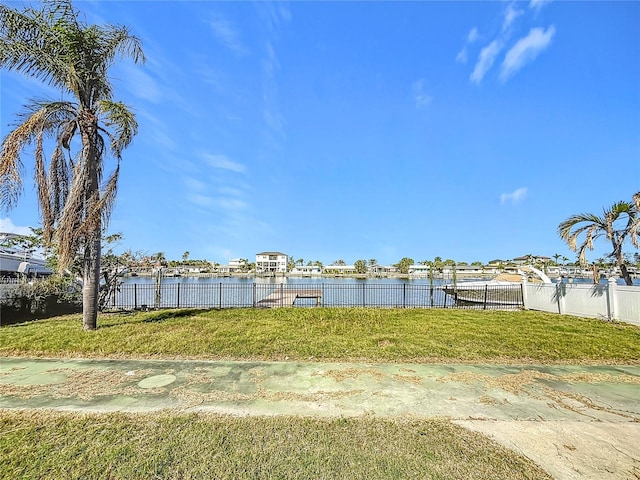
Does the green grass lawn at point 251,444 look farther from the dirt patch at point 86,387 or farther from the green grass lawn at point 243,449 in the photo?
the dirt patch at point 86,387

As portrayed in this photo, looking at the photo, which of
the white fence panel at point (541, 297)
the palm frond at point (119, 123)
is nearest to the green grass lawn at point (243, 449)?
the palm frond at point (119, 123)

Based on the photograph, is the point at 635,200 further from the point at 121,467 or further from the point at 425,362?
the point at 121,467

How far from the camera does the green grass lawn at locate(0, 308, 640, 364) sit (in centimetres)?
566

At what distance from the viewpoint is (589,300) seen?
34.6ft

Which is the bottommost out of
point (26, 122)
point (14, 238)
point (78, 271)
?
point (78, 271)

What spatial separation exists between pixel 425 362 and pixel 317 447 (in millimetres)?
3324

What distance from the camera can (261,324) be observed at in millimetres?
8242

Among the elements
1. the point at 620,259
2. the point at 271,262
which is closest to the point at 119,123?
the point at 620,259

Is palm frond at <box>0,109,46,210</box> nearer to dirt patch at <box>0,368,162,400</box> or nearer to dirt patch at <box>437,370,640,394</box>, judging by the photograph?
dirt patch at <box>0,368,162,400</box>

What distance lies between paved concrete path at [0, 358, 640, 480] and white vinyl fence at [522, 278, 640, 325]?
18.7ft

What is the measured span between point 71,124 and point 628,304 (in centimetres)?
1646

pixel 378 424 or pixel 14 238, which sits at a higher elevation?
pixel 14 238

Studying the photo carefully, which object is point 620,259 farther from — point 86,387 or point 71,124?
point 71,124

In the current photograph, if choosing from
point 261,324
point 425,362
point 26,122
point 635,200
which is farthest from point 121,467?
point 635,200
